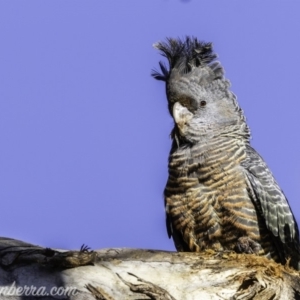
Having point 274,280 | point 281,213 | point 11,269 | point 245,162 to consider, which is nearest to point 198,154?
point 245,162

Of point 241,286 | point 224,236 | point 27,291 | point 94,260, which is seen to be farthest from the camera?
point 224,236

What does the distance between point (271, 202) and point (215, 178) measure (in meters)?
0.73

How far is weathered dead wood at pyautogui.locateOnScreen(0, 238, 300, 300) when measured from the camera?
620 centimetres

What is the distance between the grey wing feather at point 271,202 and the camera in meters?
8.62

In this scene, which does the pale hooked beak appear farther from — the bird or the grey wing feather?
the grey wing feather

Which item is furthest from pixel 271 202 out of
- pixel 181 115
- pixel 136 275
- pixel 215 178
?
pixel 136 275

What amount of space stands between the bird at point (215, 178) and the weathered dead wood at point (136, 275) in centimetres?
92

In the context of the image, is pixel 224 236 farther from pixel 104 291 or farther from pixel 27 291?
pixel 27 291

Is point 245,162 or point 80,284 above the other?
point 245,162

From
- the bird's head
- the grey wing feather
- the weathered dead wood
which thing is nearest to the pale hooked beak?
the bird's head

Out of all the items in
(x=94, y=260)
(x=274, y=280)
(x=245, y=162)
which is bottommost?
(x=274, y=280)

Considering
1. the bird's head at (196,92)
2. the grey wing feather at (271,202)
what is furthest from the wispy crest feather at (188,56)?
the grey wing feather at (271,202)

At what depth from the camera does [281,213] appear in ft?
28.5

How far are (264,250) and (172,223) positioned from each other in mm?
1203
